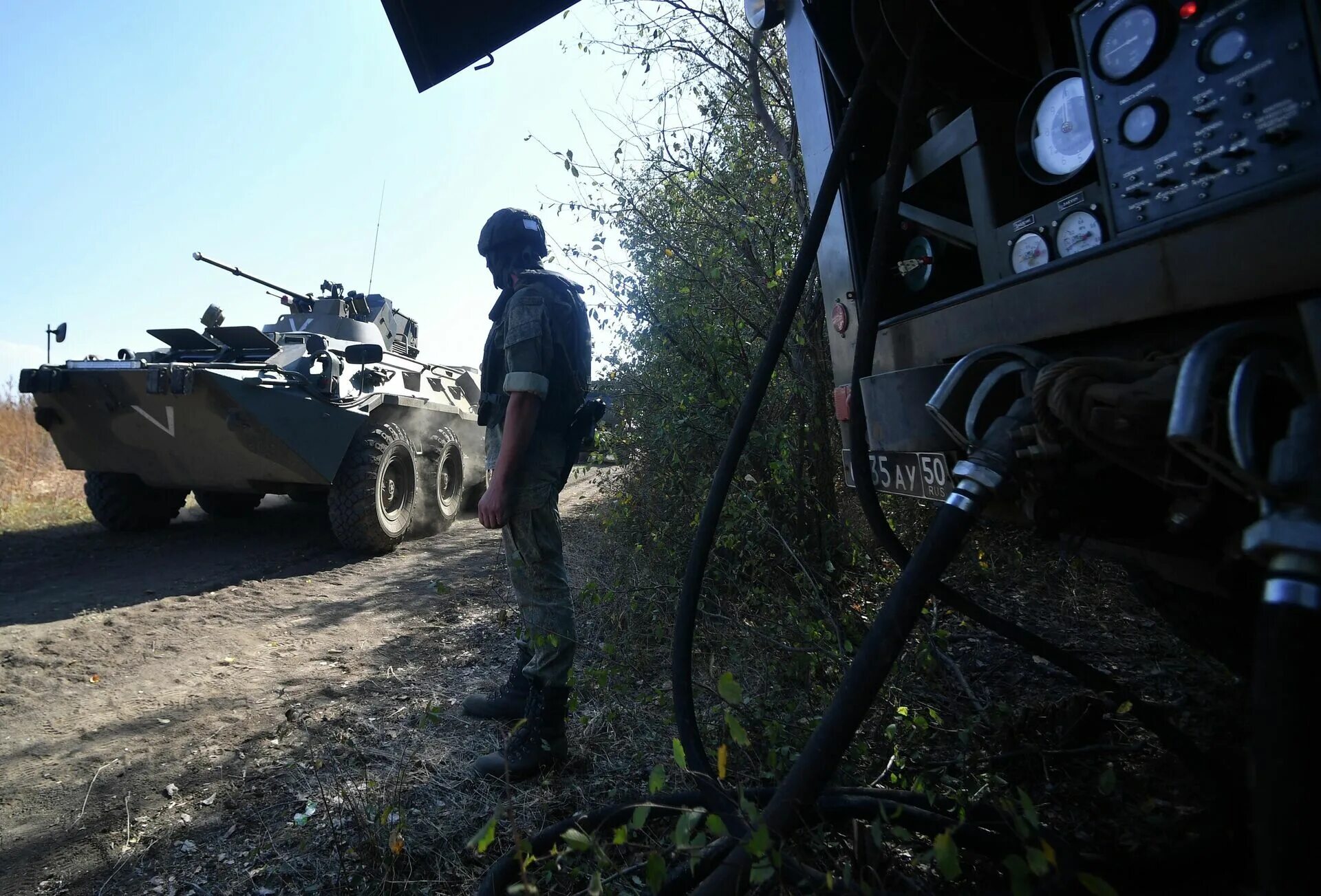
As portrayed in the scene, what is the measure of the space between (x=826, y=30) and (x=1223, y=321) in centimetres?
134

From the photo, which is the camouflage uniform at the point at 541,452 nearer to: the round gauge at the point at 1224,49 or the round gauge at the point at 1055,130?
the round gauge at the point at 1055,130

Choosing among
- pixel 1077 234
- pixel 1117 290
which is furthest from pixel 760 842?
pixel 1077 234

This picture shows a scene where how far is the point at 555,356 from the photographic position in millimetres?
2424

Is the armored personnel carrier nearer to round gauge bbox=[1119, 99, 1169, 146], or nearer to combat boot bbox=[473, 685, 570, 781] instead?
combat boot bbox=[473, 685, 570, 781]

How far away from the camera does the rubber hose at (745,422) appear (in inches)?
62.5

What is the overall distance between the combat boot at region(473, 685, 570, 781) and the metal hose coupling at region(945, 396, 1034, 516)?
5.04 ft

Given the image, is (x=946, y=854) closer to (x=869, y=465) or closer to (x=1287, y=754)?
(x=1287, y=754)

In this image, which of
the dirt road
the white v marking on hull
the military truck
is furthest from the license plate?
the white v marking on hull

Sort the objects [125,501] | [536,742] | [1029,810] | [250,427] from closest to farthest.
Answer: [1029,810] → [536,742] → [250,427] → [125,501]

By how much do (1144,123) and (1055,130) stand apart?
36 centimetres

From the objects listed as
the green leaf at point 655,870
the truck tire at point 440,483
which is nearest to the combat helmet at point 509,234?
the green leaf at point 655,870

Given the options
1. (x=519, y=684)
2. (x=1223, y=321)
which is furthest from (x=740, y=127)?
(x=1223, y=321)

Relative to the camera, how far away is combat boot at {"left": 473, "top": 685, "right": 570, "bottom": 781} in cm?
214

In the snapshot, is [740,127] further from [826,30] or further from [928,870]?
[928,870]
